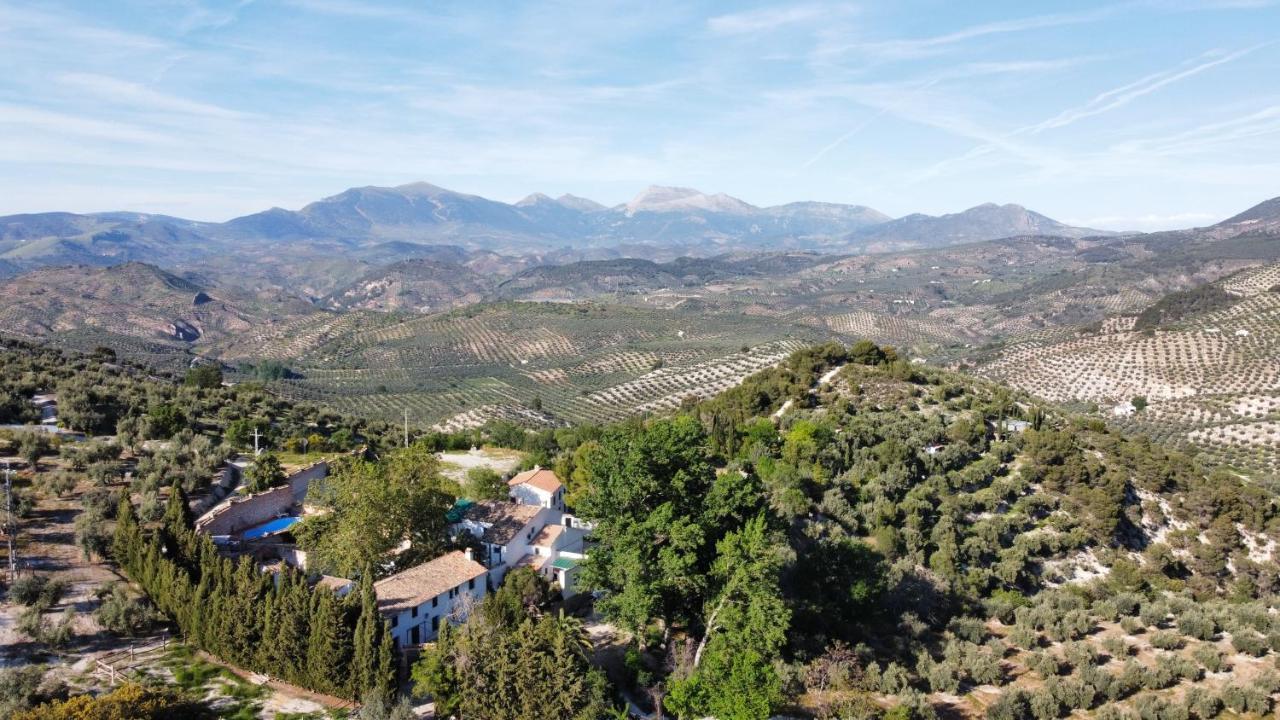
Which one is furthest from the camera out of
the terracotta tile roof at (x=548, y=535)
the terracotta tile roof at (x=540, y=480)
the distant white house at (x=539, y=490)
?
the terracotta tile roof at (x=540, y=480)

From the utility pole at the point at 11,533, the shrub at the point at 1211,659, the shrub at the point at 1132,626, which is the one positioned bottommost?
the shrub at the point at 1132,626

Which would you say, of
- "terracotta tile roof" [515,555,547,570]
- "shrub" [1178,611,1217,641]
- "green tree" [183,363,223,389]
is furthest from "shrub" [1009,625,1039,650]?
"green tree" [183,363,223,389]

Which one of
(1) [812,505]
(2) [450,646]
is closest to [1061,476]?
(1) [812,505]

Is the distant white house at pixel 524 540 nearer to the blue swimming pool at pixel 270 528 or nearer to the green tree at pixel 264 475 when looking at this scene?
the blue swimming pool at pixel 270 528

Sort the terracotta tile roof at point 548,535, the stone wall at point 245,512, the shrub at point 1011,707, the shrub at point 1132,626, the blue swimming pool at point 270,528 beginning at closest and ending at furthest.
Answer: the shrub at point 1011,707
the shrub at point 1132,626
the terracotta tile roof at point 548,535
the stone wall at point 245,512
the blue swimming pool at point 270,528

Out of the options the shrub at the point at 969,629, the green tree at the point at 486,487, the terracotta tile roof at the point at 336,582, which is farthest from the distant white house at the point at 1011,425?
the terracotta tile roof at the point at 336,582

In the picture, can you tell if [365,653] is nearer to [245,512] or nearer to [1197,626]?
[245,512]

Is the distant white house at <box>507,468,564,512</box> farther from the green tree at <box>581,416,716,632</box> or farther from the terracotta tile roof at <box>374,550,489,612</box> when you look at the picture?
the green tree at <box>581,416,716,632</box>
